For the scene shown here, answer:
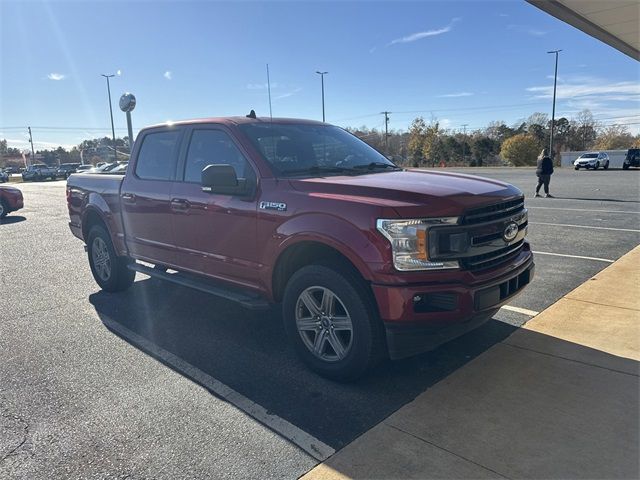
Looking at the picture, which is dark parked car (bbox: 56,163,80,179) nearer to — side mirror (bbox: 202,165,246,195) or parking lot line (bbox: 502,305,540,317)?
side mirror (bbox: 202,165,246,195)

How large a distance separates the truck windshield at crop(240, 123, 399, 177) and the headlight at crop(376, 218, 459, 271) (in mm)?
1199

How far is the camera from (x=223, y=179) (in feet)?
12.5

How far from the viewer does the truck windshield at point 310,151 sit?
412cm

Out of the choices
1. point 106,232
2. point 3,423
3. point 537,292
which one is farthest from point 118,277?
point 537,292

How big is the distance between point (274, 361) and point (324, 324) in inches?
27.1

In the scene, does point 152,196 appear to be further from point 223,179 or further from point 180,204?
point 223,179

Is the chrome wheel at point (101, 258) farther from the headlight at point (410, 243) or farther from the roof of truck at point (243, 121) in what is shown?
the headlight at point (410, 243)

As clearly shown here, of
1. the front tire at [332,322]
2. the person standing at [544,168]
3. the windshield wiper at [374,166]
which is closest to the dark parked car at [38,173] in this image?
the person standing at [544,168]

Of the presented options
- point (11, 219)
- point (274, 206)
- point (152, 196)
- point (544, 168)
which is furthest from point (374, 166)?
point (11, 219)

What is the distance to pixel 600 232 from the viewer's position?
9062 millimetres

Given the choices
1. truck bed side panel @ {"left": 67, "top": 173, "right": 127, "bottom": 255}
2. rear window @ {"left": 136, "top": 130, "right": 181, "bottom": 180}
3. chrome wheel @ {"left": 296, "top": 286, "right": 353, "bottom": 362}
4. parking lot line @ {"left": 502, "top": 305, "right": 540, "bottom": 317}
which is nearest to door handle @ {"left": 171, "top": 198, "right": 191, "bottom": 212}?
rear window @ {"left": 136, "top": 130, "right": 181, "bottom": 180}

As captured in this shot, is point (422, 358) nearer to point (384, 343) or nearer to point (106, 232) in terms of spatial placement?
point (384, 343)

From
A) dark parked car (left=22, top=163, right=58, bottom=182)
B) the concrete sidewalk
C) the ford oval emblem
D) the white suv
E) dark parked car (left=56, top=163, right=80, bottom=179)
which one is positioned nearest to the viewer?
the concrete sidewalk

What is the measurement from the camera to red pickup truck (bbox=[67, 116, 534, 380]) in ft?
10.2
